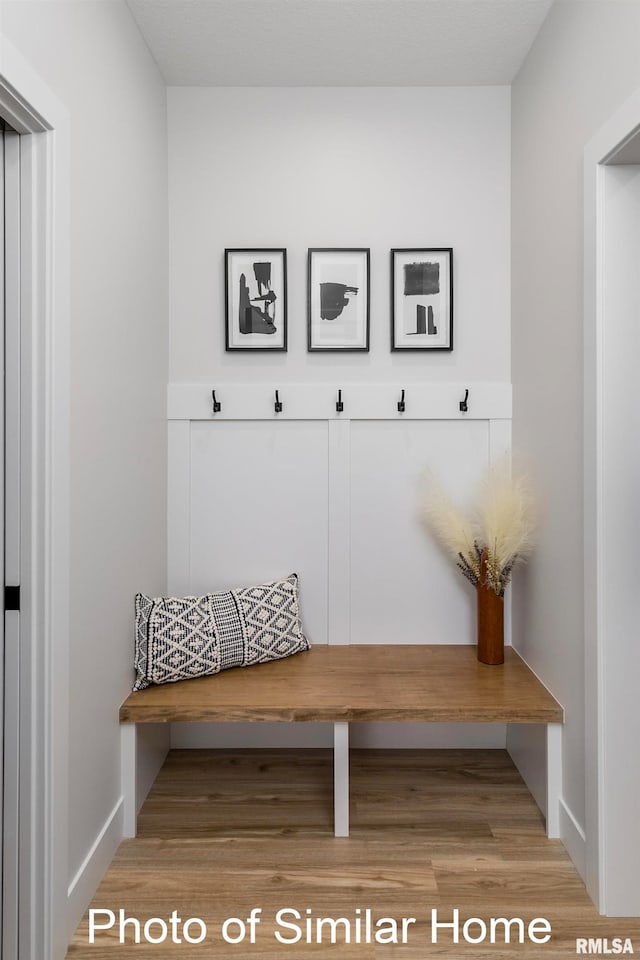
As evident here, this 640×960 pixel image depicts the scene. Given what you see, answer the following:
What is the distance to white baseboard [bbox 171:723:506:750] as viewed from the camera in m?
2.53

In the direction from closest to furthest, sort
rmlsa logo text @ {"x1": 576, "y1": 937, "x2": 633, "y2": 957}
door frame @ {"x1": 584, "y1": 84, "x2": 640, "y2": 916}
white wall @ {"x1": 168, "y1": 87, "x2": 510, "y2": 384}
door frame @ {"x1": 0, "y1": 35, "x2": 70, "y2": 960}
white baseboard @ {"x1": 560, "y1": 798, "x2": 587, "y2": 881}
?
door frame @ {"x1": 0, "y1": 35, "x2": 70, "y2": 960}, rmlsa logo text @ {"x1": 576, "y1": 937, "x2": 633, "y2": 957}, door frame @ {"x1": 584, "y1": 84, "x2": 640, "y2": 916}, white baseboard @ {"x1": 560, "y1": 798, "x2": 587, "y2": 881}, white wall @ {"x1": 168, "y1": 87, "x2": 510, "y2": 384}

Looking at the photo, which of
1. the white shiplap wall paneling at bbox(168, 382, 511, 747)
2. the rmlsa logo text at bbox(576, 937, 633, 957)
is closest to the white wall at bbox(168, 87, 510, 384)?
the white shiplap wall paneling at bbox(168, 382, 511, 747)

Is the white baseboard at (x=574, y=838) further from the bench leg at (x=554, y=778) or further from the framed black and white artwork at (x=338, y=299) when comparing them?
the framed black and white artwork at (x=338, y=299)

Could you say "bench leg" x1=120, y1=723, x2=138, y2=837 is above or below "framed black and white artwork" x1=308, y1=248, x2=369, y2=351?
below

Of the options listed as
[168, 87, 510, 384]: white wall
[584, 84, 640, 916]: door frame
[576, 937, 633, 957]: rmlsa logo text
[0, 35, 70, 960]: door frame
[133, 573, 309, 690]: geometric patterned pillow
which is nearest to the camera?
[0, 35, 70, 960]: door frame

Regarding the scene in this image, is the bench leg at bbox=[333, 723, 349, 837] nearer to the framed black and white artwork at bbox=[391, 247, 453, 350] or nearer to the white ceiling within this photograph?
the framed black and white artwork at bbox=[391, 247, 453, 350]

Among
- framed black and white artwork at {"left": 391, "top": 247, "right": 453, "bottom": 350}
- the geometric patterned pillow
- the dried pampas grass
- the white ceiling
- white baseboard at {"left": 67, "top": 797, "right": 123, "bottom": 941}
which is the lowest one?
white baseboard at {"left": 67, "top": 797, "right": 123, "bottom": 941}

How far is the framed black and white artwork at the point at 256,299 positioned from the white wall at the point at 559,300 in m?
0.90

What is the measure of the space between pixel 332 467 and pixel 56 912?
1610 millimetres

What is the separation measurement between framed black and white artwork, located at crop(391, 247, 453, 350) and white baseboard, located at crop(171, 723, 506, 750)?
4.93 ft

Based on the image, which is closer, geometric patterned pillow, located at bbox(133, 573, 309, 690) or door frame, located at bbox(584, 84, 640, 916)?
door frame, located at bbox(584, 84, 640, 916)

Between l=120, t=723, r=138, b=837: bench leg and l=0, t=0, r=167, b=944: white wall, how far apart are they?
0.13 ft

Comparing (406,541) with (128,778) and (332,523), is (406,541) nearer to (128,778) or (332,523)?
(332,523)

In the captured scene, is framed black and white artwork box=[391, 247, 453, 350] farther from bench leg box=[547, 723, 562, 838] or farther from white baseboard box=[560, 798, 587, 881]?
white baseboard box=[560, 798, 587, 881]
